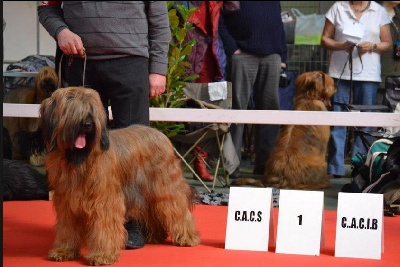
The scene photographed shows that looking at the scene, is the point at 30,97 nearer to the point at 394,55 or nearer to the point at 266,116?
the point at 266,116

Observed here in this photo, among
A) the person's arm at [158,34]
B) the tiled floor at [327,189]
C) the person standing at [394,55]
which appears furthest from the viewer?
the person standing at [394,55]

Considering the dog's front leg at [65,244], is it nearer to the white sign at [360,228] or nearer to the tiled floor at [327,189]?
the white sign at [360,228]

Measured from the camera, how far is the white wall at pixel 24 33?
1034 centimetres

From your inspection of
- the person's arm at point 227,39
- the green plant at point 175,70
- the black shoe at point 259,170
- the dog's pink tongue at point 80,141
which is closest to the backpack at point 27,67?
the green plant at point 175,70

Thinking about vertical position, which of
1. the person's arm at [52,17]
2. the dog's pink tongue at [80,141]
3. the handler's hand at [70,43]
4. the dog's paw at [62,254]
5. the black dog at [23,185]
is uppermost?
the person's arm at [52,17]

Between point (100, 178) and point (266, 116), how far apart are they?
2.70 meters

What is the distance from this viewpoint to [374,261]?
180 inches

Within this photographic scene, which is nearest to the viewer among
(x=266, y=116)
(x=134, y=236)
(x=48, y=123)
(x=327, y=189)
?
(x=48, y=123)

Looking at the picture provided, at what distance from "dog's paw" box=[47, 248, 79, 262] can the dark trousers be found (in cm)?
86

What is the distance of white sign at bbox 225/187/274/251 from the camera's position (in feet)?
15.5

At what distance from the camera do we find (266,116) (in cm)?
675

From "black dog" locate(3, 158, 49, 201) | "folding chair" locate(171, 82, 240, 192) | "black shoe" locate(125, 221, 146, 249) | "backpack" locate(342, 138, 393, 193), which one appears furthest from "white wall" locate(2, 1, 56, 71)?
"black shoe" locate(125, 221, 146, 249)

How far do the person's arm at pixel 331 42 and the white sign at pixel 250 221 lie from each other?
3807 mm

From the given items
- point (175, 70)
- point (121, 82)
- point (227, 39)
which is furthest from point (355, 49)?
point (121, 82)
